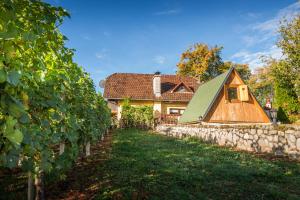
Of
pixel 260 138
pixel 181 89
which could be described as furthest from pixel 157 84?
pixel 260 138

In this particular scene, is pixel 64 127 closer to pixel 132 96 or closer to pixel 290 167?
pixel 290 167

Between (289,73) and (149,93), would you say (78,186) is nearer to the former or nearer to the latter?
(289,73)

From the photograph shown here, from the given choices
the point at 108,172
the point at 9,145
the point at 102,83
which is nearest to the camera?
the point at 9,145

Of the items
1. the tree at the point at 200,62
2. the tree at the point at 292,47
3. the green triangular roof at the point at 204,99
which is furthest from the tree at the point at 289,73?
the tree at the point at 200,62

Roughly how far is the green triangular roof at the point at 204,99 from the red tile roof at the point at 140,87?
976cm

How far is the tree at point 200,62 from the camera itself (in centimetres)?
4412

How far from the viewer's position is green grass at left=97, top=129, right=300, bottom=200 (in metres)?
4.95

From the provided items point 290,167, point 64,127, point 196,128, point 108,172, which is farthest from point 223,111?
point 64,127

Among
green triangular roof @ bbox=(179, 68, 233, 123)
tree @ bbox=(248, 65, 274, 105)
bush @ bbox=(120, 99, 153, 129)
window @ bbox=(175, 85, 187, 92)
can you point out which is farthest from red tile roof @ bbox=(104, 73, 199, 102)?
tree @ bbox=(248, 65, 274, 105)

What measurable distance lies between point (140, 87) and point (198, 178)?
28.6 meters

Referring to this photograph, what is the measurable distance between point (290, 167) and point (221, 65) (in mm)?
39721

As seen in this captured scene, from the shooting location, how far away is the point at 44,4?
2.30 meters

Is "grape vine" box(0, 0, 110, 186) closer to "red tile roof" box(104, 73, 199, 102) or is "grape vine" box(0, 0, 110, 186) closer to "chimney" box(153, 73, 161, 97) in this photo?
"red tile roof" box(104, 73, 199, 102)

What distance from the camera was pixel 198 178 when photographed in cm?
599
